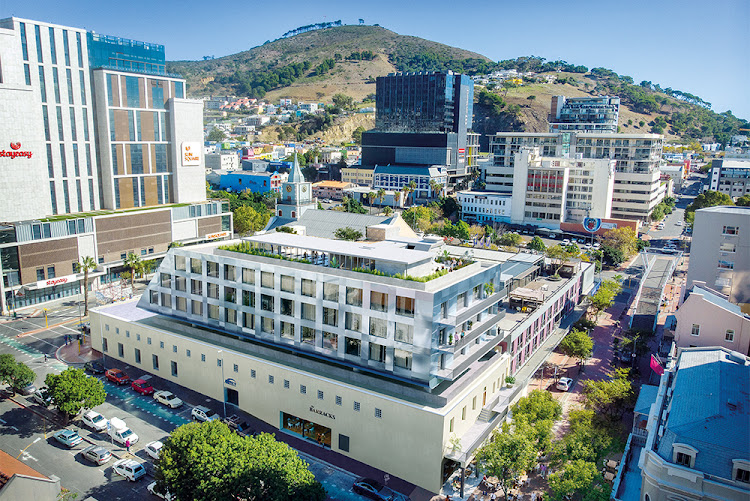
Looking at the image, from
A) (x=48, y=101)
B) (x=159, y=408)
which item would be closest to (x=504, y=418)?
(x=159, y=408)

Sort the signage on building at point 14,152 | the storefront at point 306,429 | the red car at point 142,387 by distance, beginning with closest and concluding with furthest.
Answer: the storefront at point 306,429, the red car at point 142,387, the signage on building at point 14,152

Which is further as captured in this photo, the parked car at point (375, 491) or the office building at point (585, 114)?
the office building at point (585, 114)

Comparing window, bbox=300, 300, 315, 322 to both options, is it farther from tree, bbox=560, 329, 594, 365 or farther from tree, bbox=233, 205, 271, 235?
tree, bbox=233, 205, 271, 235

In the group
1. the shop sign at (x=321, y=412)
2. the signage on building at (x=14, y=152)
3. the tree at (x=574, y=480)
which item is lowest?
the shop sign at (x=321, y=412)

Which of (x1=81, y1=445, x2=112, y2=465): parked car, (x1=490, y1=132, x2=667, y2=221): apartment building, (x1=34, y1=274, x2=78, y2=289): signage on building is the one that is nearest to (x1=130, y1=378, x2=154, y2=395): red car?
(x1=81, y1=445, x2=112, y2=465): parked car

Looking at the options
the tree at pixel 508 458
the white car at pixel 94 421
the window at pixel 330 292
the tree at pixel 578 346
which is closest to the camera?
the tree at pixel 508 458

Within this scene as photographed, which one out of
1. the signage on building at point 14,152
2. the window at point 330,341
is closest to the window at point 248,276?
the window at point 330,341

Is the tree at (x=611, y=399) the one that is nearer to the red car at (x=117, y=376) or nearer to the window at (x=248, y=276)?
Answer: the window at (x=248, y=276)

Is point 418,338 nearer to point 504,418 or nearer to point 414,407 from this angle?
point 414,407
